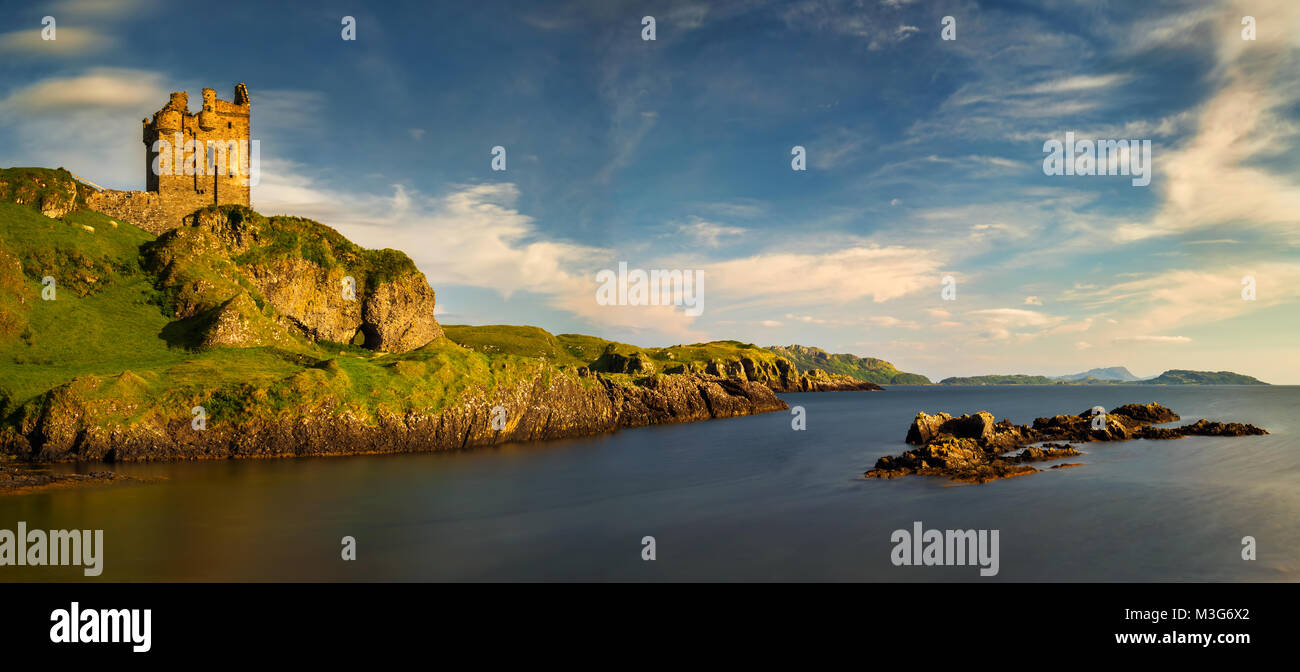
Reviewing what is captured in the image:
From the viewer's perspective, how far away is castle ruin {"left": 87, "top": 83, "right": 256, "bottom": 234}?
65125mm

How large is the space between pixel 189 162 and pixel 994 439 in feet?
284

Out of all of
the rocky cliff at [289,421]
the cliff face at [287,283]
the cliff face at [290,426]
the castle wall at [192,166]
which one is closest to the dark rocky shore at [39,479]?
Result: the cliff face at [290,426]

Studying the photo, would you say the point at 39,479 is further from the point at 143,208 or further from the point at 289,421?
the point at 143,208

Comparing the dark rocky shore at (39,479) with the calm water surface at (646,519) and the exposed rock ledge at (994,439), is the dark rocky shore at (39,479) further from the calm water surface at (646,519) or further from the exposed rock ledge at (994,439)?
the exposed rock ledge at (994,439)

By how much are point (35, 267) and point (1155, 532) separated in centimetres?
7598

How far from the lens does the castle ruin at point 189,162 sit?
65.1 metres

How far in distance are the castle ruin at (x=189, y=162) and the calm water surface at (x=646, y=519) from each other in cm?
4641

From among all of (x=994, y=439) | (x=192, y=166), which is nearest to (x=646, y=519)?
(x=994, y=439)

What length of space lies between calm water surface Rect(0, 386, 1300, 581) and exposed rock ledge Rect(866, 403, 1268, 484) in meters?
1.85

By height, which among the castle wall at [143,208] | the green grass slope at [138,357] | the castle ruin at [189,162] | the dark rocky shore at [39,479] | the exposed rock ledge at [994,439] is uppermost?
the castle ruin at [189,162]

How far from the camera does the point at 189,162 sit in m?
67.6
